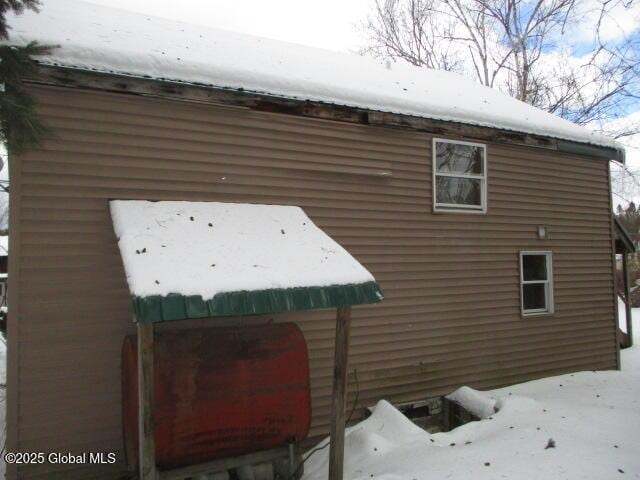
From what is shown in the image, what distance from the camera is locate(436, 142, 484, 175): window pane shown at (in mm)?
7164

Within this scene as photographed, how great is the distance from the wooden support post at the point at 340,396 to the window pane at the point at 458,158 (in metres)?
3.70

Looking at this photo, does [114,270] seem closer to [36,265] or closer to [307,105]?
[36,265]

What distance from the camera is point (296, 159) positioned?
19.5 feet

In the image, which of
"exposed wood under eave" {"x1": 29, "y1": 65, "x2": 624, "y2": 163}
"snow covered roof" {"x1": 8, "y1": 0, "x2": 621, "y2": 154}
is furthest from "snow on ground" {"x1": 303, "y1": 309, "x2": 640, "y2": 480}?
"snow covered roof" {"x1": 8, "y1": 0, "x2": 621, "y2": 154}

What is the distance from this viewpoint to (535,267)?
8.11 meters

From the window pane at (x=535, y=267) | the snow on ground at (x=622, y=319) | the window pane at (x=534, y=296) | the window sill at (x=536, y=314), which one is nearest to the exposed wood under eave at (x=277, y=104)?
the window pane at (x=535, y=267)

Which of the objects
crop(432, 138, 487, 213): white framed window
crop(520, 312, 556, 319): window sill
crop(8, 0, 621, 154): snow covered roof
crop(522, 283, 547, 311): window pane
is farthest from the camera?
crop(522, 283, 547, 311): window pane

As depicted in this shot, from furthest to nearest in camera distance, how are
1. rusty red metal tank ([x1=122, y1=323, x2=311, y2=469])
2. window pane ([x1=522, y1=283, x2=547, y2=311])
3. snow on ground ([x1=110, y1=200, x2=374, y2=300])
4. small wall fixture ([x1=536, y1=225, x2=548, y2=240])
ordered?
window pane ([x1=522, y1=283, x2=547, y2=311])
small wall fixture ([x1=536, y1=225, x2=548, y2=240])
rusty red metal tank ([x1=122, y1=323, x2=311, y2=469])
snow on ground ([x1=110, y1=200, x2=374, y2=300])

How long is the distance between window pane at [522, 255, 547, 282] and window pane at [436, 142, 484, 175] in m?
1.94

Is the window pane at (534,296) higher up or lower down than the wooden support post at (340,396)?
higher up

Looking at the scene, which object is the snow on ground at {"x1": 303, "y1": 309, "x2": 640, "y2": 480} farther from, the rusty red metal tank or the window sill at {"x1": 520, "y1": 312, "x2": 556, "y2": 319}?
the window sill at {"x1": 520, "y1": 312, "x2": 556, "y2": 319}

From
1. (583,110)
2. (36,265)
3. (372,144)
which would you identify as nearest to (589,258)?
(372,144)

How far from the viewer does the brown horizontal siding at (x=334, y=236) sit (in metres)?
4.60

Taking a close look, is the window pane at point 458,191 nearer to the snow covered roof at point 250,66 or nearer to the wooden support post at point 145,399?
the snow covered roof at point 250,66
